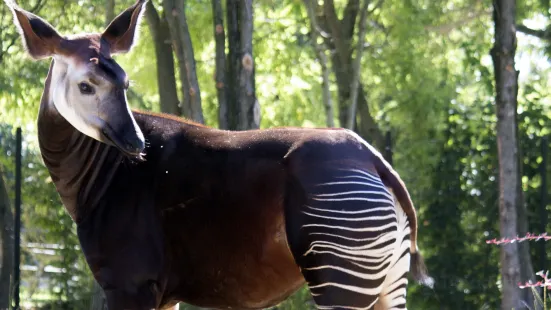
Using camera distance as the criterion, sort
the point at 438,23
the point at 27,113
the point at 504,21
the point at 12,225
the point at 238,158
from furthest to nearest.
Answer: the point at 438,23, the point at 27,113, the point at 12,225, the point at 504,21, the point at 238,158

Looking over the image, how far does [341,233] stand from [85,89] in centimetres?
128

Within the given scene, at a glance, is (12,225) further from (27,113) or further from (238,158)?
(238,158)

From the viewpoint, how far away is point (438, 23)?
36.2ft

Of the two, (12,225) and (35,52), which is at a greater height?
(35,52)

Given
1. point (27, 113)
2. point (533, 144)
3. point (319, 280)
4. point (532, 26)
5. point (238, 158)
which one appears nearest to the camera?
point (319, 280)

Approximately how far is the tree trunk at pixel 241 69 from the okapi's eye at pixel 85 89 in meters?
2.58

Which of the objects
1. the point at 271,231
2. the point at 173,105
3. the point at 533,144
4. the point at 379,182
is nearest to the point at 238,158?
the point at 271,231

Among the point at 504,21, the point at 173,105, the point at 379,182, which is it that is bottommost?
the point at 379,182

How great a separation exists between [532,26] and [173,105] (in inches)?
272

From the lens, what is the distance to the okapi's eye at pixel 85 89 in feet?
12.0

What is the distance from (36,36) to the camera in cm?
373

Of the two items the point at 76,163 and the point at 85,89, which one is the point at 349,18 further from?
the point at 85,89

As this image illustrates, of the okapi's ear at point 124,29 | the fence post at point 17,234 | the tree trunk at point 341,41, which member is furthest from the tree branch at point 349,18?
the okapi's ear at point 124,29

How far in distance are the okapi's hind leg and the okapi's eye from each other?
965 millimetres
